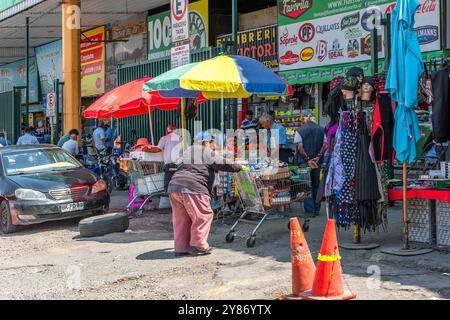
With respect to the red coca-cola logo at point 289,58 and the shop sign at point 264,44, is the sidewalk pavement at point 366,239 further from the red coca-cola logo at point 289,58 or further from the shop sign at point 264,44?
the shop sign at point 264,44

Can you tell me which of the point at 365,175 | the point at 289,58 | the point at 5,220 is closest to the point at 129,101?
the point at 5,220

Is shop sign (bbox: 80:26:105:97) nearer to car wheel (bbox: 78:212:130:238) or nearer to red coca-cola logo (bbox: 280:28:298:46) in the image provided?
red coca-cola logo (bbox: 280:28:298:46)

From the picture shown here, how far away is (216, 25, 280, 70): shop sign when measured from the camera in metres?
16.3

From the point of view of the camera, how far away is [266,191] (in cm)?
A: 893

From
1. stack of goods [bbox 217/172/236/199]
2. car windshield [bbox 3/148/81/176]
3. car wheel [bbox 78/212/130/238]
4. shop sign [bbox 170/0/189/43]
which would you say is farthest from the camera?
car windshield [bbox 3/148/81/176]

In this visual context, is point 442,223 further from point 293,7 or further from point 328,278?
point 293,7

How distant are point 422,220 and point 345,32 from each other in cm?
701

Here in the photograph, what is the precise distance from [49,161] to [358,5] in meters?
7.50

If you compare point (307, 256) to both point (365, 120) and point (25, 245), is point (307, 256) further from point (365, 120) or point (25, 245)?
point (25, 245)

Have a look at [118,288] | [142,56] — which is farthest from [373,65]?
[142,56]

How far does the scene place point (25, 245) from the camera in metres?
10.2

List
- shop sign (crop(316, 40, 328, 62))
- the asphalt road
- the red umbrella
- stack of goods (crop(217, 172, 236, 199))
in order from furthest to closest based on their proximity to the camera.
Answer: shop sign (crop(316, 40, 328, 62)) → the red umbrella → stack of goods (crop(217, 172, 236, 199)) → the asphalt road

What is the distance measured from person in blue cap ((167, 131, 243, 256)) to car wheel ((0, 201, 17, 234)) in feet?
13.9

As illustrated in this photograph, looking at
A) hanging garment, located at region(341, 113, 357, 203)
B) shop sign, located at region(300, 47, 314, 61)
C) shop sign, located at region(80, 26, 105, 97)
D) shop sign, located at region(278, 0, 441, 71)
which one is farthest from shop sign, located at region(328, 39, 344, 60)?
shop sign, located at region(80, 26, 105, 97)
